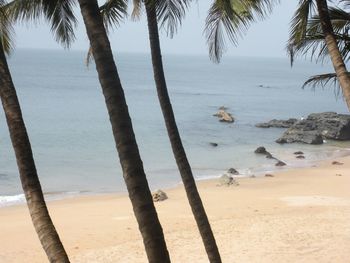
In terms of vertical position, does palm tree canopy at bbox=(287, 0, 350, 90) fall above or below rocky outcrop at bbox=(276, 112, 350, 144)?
above

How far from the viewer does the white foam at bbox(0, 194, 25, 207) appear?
21.5m

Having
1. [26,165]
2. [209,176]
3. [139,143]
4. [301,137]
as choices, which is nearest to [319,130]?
[301,137]

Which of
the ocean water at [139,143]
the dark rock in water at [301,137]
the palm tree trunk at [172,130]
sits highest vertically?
the palm tree trunk at [172,130]

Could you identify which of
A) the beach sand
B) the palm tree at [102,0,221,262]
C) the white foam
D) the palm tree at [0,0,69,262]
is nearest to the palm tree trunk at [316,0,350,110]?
the palm tree at [102,0,221,262]

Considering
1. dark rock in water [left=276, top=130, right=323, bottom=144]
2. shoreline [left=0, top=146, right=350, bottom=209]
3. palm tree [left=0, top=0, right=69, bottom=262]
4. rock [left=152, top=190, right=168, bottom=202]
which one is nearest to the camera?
palm tree [left=0, top=0, right=69, bottom=262]

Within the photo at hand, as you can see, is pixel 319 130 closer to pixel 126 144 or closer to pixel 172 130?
pixel 172 130

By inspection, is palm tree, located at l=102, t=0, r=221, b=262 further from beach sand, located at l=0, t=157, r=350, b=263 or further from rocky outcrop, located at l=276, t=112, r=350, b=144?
rocky outcrop, located at l=276, t=112, r=350, b=144

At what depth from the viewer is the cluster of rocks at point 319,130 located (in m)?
41.2

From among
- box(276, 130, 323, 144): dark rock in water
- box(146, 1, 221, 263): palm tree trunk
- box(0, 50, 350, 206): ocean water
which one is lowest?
box(276, 130, 323, 144): dark rock in water

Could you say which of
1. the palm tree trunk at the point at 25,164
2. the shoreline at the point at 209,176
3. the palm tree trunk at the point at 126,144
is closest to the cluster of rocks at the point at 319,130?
the shoreline at the point at 209,176

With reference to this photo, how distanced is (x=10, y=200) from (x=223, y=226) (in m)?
11.1

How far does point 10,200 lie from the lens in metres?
22.1

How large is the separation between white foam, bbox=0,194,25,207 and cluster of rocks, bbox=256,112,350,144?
2471 cm

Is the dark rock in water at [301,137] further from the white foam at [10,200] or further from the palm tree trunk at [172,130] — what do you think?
the palm tree trunk at [172,130]
